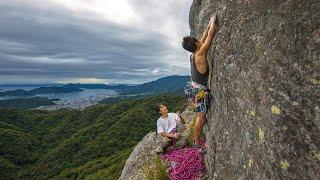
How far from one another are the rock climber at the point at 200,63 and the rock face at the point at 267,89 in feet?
1.08

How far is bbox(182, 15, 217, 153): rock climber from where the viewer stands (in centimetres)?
1134

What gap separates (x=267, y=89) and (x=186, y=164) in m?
6.73

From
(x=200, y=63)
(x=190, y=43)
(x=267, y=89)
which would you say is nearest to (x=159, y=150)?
(x=200, y=63)

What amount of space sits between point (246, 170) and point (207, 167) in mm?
3453

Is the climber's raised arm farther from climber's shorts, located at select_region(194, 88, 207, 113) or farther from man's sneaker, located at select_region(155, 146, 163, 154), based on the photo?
man's sneaker, located at select_region(155, 146, 163, 154)

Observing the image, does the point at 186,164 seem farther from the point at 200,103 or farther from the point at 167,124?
the point at 167,124

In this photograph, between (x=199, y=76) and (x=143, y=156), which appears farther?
(x=143, y=156)

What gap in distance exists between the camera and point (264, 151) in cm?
797

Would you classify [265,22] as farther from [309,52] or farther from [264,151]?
[264,151]

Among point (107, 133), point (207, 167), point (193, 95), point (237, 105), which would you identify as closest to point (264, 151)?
point (237, 105)

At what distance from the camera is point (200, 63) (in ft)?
38.6

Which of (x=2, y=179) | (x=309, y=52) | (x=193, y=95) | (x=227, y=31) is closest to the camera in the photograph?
(x=309, y=52)

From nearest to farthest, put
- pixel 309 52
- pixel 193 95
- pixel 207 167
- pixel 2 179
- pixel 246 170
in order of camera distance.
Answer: pixel 309 52 → pixel 246 170 → pixel 207 167 → pixel 193 95 → pixel 2 179

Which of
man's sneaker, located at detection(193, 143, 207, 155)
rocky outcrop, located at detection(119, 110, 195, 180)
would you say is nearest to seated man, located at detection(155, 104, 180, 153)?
rocky outcrop, located at detection(119, 110, 195, 180)
